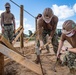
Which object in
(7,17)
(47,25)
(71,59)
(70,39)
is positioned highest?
(7,17)

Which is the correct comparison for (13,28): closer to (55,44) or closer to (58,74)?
(55,44)

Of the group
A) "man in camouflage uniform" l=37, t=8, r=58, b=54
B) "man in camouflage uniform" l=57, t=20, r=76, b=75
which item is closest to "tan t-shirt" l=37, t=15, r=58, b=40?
"man in camouflage uniform" l=37, t=8, r=58, b=54

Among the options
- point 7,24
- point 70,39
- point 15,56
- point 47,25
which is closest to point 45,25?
point 47,25

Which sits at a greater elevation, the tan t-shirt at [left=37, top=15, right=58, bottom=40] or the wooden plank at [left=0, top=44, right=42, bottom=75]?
the tan t-shirt at [left=37, top=15, right=58, bottom=40]

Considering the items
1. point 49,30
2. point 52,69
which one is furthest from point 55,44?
point 52,69

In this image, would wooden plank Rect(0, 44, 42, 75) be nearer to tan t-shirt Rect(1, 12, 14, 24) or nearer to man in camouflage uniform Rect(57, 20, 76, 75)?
man in camouflage uniform Rect(57, 20, 76, 75)

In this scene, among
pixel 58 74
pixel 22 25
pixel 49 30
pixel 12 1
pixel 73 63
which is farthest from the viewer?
pixel 22 25

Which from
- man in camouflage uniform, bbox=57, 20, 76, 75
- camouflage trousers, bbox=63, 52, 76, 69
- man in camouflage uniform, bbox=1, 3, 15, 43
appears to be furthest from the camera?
man in camouflage uniform, bbox=1, 3, 15, 43

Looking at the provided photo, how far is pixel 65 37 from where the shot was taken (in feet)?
17.2

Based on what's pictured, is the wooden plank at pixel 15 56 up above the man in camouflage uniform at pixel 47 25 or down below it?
below

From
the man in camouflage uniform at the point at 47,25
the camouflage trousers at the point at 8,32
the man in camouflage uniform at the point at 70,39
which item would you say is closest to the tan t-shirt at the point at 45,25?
the man in camouflage uniform at the point at 47,25

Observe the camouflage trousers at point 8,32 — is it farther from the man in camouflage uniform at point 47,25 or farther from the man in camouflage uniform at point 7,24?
the man in camouflage uniform at point 47,25

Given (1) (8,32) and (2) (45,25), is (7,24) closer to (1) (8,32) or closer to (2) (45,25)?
(1) (8,32)

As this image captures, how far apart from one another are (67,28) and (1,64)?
165 centimetres
